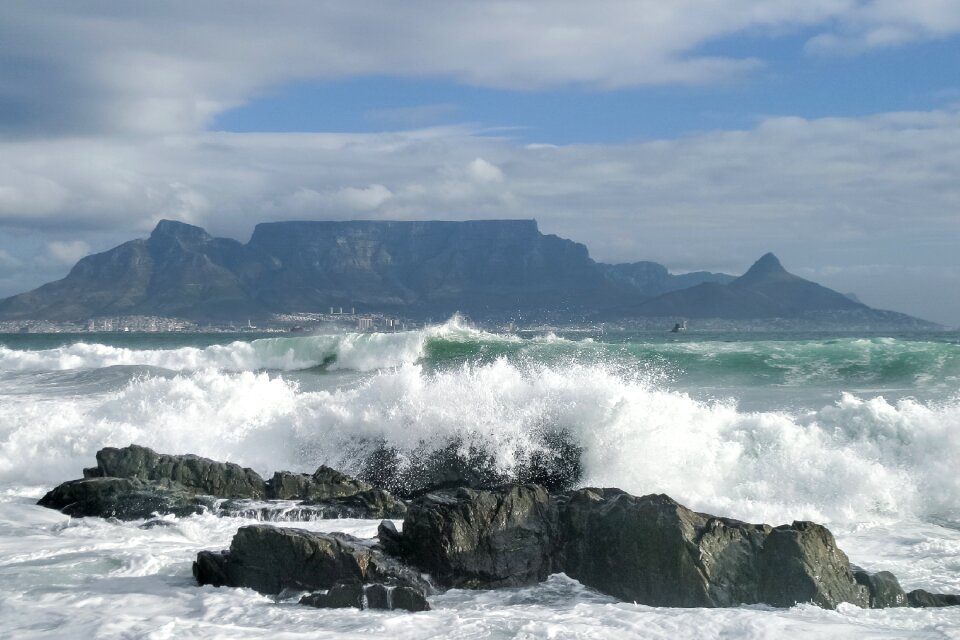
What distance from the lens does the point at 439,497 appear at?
9141 millimetres

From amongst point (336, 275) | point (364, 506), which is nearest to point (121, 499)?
point (364, 506)

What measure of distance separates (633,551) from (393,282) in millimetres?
147906

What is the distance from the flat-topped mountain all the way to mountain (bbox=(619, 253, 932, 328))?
292 millimetres

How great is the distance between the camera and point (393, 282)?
15525 cm

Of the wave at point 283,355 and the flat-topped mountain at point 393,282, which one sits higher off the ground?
the flat-topped mountain at point 393,282

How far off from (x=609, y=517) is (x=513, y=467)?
5.41 metres

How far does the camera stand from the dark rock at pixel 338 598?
26.0 feet

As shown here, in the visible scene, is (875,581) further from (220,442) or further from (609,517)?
(220,442)

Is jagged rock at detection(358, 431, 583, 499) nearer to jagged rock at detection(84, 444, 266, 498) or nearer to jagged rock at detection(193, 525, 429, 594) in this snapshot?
jagged rock at detection(84, 444, 266, 498)

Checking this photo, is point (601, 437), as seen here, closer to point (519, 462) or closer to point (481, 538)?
point (519, 462)

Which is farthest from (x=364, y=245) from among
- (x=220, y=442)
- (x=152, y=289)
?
(x=220, y=442)

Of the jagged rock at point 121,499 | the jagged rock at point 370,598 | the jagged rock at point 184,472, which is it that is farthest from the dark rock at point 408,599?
the jagged rock at point 184,472

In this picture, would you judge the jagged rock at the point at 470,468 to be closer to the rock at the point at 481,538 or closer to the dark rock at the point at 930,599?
the rock at the point at 481,538

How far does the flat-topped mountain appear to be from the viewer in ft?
431
